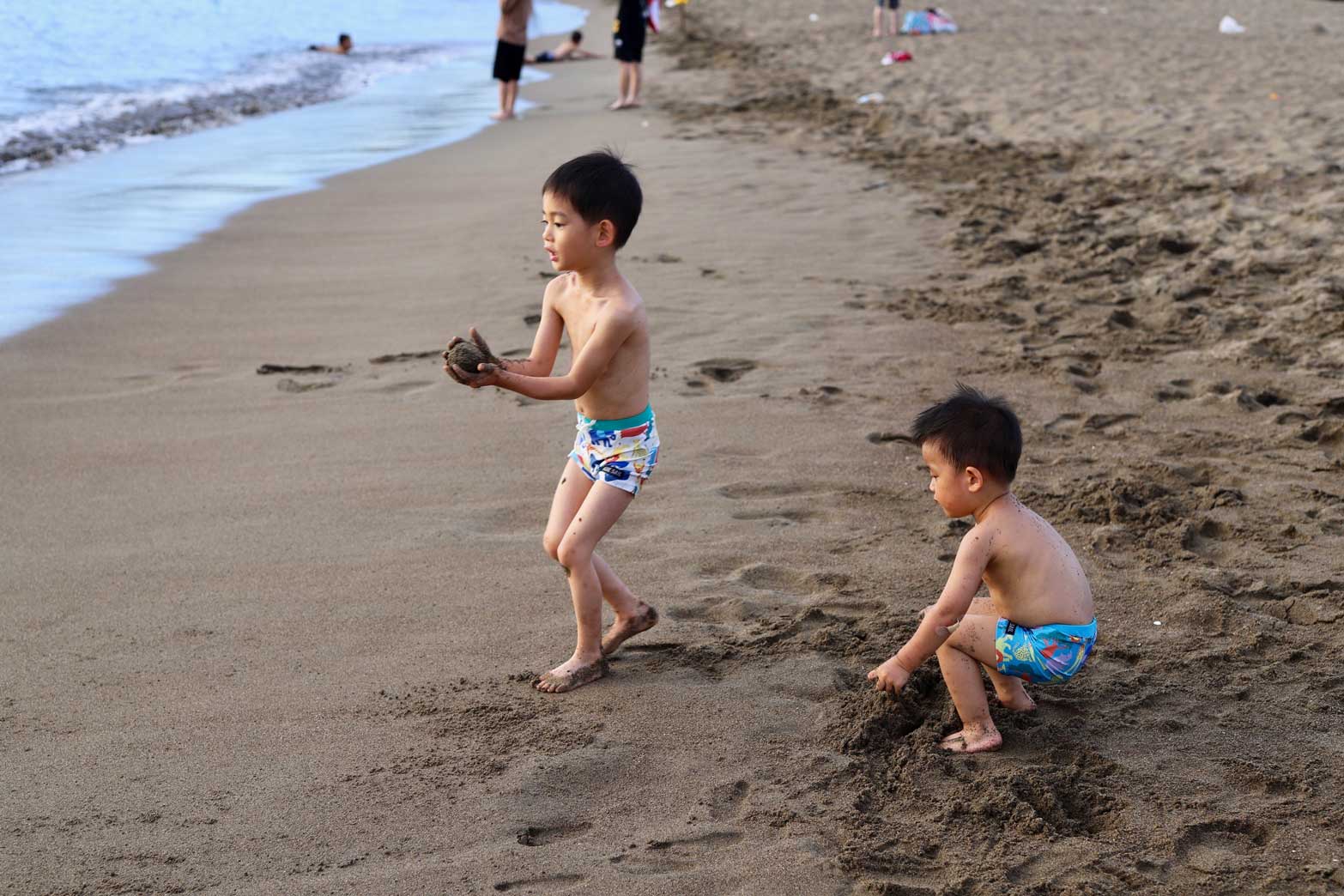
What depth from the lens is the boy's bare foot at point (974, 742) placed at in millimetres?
2781

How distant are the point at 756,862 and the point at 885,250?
5.28m

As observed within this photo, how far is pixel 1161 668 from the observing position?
3.12m

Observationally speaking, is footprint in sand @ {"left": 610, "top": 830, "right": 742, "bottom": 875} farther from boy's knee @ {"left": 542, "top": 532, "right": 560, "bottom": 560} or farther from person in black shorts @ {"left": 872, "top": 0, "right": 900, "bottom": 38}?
person in black shorts @ {"left": 872, "top": 0, "right": 900, "bottom": 38}

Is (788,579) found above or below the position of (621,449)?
below

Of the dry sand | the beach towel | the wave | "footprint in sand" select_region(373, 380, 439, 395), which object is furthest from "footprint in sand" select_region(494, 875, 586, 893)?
the beach towel

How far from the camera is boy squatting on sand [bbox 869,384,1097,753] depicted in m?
2.73

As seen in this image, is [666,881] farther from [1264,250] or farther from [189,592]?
[1264,250]

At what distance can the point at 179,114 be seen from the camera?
13.4 metres

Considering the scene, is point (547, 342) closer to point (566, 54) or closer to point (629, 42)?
point (629, 42)

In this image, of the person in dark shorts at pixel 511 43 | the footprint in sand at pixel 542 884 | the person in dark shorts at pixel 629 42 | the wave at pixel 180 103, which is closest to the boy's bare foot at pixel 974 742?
the footprint in sand at pixel 542 884

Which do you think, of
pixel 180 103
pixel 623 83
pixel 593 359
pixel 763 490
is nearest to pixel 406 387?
pixel 763 490

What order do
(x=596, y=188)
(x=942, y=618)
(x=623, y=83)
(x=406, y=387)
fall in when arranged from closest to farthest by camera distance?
(x=942, y=618)
(x=596, y=188)
(x=406, y=387)
(x=623, y=83)

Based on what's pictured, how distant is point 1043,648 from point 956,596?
232 mm

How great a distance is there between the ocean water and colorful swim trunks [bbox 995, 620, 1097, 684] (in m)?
4.81
